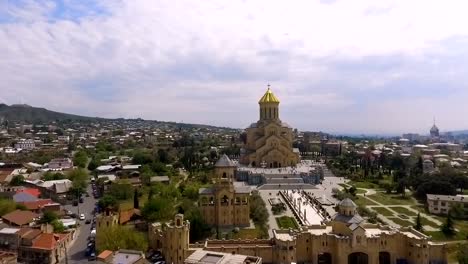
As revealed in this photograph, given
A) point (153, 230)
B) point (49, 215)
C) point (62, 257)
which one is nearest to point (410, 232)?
point (153, 230)

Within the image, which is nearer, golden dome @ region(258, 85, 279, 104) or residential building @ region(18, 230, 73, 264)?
residential building @ region(18, 230, 73, 264)

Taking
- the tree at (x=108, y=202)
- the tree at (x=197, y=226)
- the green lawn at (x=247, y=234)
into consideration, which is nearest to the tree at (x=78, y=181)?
the tree at (x=108, y=202)

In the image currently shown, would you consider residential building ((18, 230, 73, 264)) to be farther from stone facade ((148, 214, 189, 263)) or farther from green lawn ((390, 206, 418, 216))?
green lawn ((390, 206, 418, 216))

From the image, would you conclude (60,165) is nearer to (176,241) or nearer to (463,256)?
(176,241)

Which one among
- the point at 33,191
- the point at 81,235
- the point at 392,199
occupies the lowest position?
the point at 81,235

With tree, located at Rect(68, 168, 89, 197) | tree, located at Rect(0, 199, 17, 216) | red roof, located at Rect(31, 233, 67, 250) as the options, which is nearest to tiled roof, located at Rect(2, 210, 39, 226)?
Answer: tree, located at Rect(0, 199, 17, 216)

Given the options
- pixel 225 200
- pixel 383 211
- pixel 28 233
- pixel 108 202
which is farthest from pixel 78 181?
pixel 383 211
